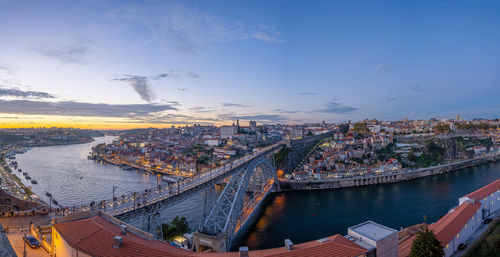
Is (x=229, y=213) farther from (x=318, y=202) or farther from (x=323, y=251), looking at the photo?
(x=318, y=202)

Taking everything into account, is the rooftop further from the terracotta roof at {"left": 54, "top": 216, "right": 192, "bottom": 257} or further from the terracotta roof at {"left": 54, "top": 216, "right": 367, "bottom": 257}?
the terracotta roof at {"left": 54, "top": 216, "right": 192, "bottom": 257}

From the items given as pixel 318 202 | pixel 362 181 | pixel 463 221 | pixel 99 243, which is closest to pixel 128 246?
pixel 99 243

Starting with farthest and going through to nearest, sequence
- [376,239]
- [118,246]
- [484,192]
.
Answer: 1. [484,192]
2. [376,239]
3. [118,246]

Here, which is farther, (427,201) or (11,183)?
(11,183)

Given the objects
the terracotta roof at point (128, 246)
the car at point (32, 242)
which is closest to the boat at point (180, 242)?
the terracotta roof at point (128, 246)

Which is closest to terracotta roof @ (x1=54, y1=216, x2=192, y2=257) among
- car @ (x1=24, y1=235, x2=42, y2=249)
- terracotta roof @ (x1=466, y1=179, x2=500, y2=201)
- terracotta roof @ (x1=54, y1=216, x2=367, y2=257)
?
terracotta roof @ (x1=54, y1=216, x2=367, y2=257)

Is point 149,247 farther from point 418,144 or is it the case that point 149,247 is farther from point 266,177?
point 418,144

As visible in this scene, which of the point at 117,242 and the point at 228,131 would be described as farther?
the point at 228,131

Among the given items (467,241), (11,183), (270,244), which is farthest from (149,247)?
(11,183)
